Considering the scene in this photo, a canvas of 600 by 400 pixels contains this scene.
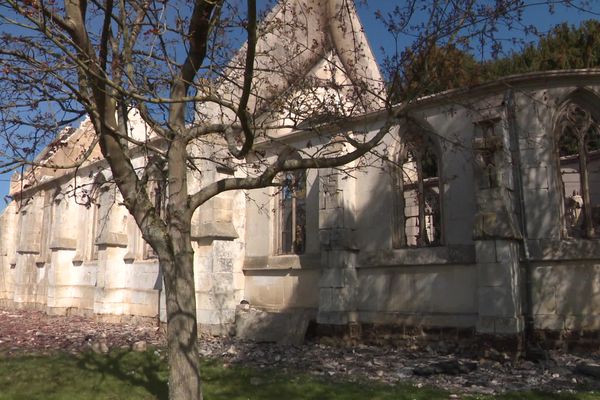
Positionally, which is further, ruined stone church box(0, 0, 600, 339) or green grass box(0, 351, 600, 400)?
ruined stone church box(0, 0, 600, 339)

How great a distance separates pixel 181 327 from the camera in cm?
509

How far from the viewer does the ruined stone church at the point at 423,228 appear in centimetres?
938

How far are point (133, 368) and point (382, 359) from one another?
14.0ft

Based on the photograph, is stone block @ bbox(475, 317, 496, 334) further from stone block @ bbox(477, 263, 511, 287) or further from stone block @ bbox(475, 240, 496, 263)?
stone block @ bbox(475, 240, 496, 263)

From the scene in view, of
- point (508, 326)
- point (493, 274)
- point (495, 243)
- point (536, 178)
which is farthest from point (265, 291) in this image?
point (536, 178)

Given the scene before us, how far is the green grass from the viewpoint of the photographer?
6586 mm

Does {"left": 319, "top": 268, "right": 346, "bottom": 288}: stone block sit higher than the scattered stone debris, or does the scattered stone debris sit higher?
{"left": 319, "top": 268, "right": 346, "bottom": 288}: stone block

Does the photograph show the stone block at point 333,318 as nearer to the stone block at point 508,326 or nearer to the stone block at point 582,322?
the stone block at point 508,326

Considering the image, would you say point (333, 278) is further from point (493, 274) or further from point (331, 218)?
point (493, 274)

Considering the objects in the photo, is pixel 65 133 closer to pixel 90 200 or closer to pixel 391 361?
pixel 90 200

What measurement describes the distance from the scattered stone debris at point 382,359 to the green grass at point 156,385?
1.42 feet

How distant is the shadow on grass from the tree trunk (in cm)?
158

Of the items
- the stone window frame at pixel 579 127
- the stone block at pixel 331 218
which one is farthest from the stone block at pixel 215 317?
the stone window frame at pixel 579 127

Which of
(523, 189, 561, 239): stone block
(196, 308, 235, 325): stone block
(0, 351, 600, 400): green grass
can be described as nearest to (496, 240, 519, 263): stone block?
(523, 189, 561, 239): stone block
